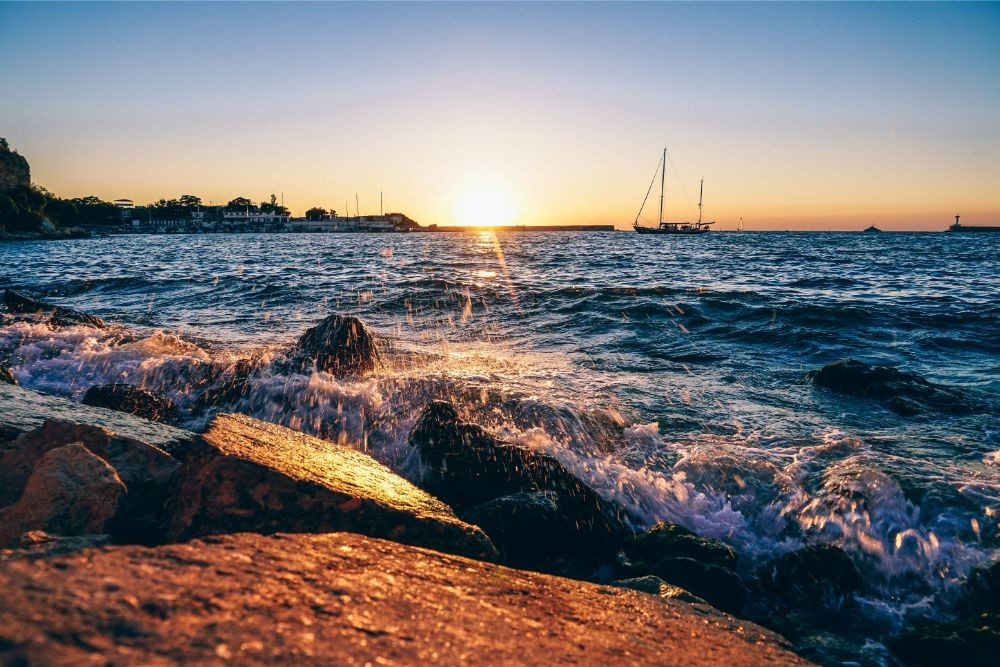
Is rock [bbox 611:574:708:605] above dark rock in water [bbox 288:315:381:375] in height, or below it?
below

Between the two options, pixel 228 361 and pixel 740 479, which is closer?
pixel 740 479

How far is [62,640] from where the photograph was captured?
1.30 meters

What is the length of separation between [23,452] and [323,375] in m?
4.80

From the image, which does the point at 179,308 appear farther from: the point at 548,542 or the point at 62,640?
the point at 62,640

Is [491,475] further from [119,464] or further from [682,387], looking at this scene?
[682,387]

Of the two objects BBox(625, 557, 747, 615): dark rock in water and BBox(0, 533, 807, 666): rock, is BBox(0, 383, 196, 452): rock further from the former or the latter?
BBox(625, 557, 747, 615): dark rock in water

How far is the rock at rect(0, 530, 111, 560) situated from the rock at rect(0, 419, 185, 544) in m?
0.51

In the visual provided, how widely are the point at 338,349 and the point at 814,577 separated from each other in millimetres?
7225

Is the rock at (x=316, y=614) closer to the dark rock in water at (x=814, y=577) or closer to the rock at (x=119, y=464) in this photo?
the rock at (x=119, y=464)

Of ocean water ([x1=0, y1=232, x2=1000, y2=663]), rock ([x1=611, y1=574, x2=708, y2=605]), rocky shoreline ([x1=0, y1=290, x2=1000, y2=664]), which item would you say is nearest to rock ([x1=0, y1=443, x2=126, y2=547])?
rocky shoreline ([x1=0, y1=290, x2=1000, y2=664])

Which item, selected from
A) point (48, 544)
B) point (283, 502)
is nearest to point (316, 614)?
point (283, 502)

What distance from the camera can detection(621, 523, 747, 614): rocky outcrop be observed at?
379 cm

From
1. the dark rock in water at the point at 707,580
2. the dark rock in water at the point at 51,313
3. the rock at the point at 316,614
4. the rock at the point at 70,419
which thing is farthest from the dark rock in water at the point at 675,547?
the dark rock in water at the point at 51,313

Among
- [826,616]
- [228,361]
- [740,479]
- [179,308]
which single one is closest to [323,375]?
[228,361]
